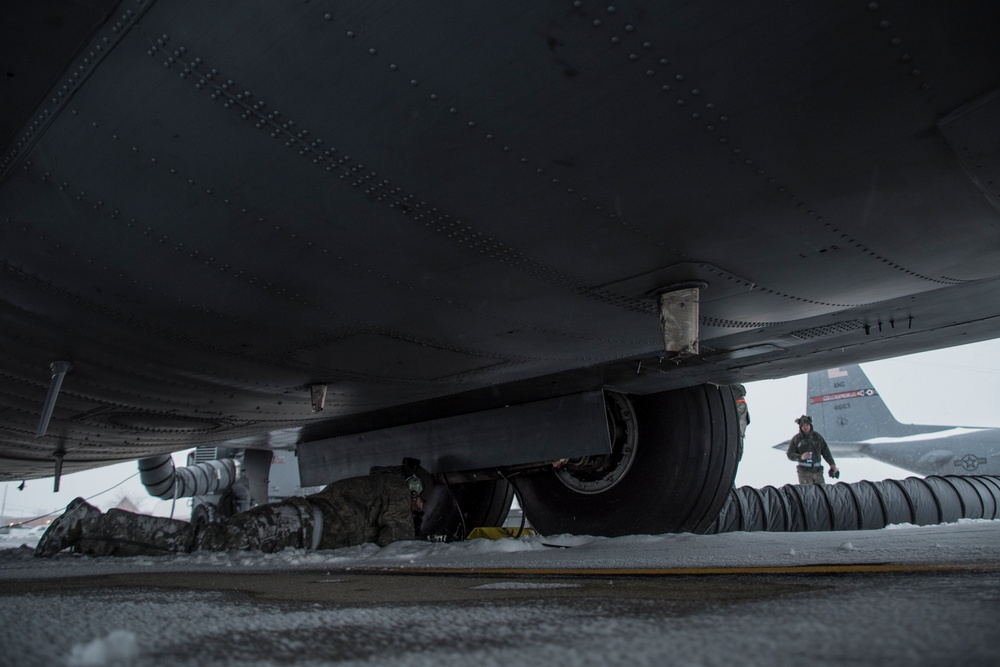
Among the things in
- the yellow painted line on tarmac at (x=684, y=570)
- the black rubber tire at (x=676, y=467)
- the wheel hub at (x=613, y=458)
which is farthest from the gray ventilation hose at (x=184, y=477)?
the yellow painted line on tarmac at (x=684, y=570)

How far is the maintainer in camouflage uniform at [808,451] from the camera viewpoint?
905 cm

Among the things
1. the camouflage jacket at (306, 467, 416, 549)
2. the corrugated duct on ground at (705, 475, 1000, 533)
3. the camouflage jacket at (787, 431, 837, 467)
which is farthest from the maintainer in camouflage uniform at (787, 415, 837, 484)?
the camouflage jacket at (306, 467, 416, 549)

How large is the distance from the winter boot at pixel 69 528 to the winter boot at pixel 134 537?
44 millimetres

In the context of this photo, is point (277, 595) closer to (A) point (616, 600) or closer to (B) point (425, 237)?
(A) point (616, 600)

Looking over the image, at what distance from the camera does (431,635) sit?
114 centimetres

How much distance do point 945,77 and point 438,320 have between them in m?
2.18

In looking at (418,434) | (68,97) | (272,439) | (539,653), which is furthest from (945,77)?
(272,439)

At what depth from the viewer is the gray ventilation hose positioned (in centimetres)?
1068

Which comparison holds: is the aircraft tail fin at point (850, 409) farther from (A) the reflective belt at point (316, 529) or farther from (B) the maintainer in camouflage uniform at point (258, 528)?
(A) the reflective belt at point (316, 529)

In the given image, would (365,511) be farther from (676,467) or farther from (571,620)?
(571,620)

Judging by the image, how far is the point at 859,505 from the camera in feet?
21.0

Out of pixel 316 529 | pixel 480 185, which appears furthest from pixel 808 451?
pixel 480 185

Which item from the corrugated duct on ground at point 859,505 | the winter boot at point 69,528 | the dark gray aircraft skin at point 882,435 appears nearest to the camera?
the winter boot at point 69,528

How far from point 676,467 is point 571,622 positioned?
4.14 metres
